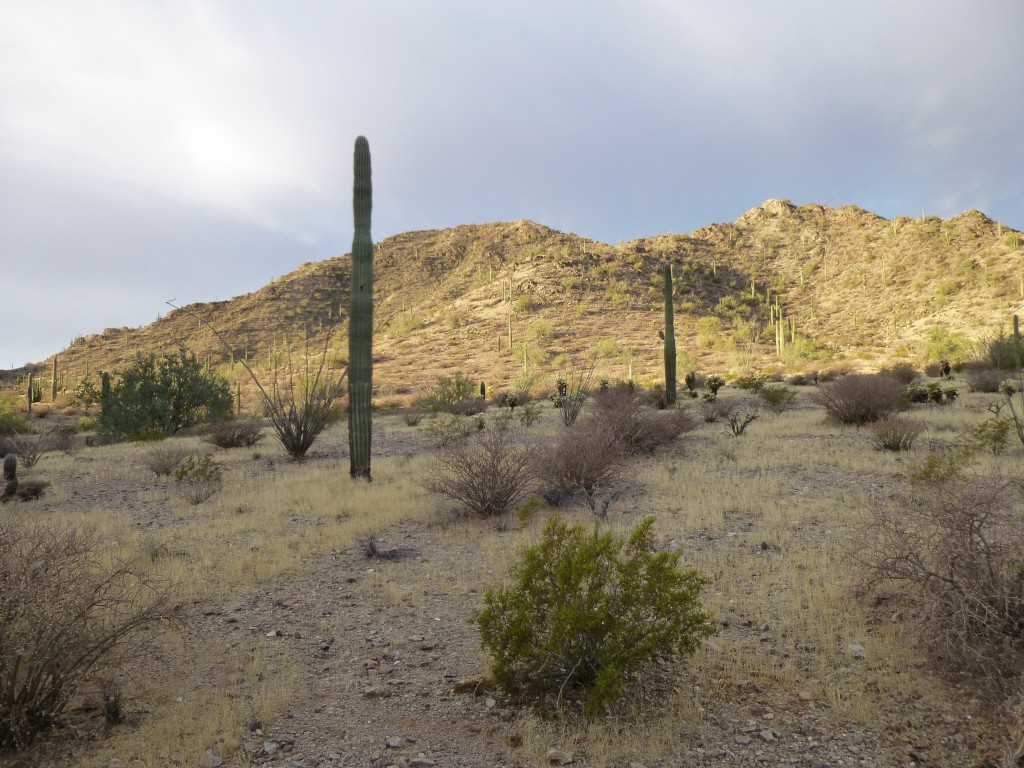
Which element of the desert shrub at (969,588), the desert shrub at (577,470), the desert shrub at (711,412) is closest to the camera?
the desert shrub at (969,588)

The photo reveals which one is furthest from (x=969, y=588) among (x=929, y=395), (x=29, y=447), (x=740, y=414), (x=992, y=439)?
(x=29, y=447)

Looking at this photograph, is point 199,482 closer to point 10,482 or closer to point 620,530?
point 10,482

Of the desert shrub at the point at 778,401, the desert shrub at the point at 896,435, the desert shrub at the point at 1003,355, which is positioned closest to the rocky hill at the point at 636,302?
the desert shrub at the point at 1003,355

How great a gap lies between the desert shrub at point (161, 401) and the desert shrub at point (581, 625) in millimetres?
21048

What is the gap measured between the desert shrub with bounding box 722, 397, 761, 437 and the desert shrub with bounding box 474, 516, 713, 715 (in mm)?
10606

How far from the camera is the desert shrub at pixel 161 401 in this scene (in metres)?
21.9

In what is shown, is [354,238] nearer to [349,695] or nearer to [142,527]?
[142,527]

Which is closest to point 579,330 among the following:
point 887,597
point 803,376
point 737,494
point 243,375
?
point 803,376

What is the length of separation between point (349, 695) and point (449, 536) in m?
3.46

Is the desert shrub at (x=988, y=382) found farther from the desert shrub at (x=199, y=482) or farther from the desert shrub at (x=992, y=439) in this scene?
the desert shrub at (x=199, y=482)

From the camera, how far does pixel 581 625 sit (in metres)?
3.32

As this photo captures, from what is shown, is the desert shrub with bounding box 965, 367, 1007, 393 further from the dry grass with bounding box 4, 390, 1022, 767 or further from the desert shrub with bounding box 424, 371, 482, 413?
the desert shrub with bounding box 424, 371, 482, 413

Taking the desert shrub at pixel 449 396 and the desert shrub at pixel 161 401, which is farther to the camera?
the desert shrub at pixel 449 396

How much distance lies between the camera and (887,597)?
455 centimetres
